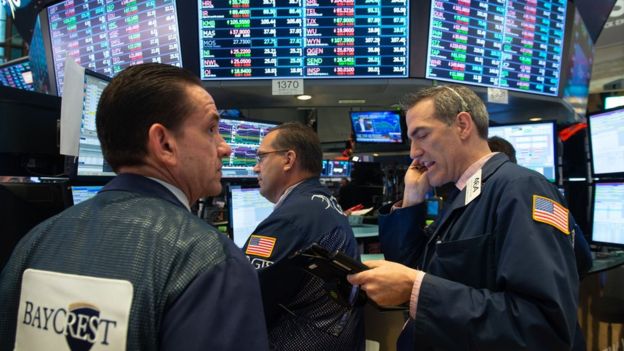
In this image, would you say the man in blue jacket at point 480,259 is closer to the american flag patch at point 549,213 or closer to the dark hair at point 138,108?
the american flag patch at point 549,213

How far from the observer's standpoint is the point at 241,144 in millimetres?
2895

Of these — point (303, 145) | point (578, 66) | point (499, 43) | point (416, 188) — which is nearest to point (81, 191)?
point (303, 145)

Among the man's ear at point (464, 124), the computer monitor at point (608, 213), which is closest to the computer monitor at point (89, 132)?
the man's ear at point (464, 124)

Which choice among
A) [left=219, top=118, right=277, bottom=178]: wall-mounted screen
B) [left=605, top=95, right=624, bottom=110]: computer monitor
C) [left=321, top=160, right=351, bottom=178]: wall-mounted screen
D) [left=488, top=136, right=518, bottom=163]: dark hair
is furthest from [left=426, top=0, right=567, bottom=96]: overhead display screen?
[left=321, top=160, right=351, bottom=178]: wall-mounted screen

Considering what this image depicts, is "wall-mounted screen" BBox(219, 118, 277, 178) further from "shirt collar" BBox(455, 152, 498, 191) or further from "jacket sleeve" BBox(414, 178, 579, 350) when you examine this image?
"jacket sleeve" BBox(414, 178, 579, 350)

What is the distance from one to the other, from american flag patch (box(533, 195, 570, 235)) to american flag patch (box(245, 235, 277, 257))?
937 millimetres

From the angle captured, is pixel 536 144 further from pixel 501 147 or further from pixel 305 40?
pixel 305 40

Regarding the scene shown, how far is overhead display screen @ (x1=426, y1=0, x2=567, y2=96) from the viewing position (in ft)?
9.74

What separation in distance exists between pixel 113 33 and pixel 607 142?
3270 millimetres

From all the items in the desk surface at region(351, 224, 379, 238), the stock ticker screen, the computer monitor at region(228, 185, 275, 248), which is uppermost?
the stock ticker screen

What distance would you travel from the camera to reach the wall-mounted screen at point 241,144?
111 inches

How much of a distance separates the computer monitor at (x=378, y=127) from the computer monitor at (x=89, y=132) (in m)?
2.52

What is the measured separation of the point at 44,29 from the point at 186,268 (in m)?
3.04

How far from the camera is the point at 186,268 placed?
694 mm
